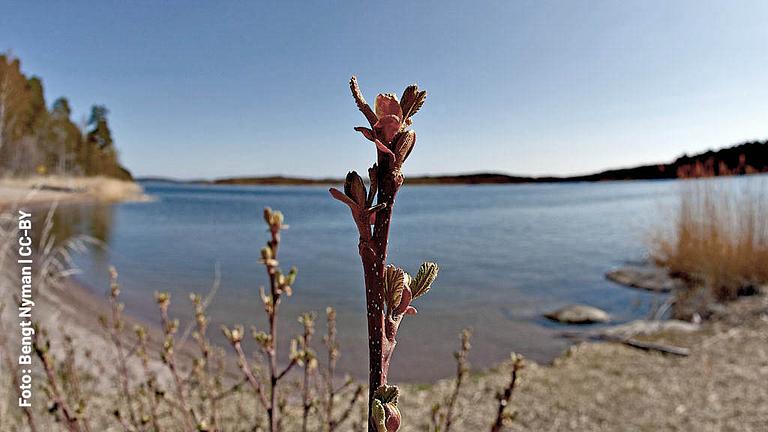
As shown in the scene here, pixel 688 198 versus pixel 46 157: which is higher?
pixel 46 157

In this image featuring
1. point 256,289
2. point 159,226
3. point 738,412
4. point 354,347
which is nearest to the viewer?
point 738,412

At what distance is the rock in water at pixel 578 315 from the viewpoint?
27.2ft

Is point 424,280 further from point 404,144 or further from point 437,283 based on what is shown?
point 437,283

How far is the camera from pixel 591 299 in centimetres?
989

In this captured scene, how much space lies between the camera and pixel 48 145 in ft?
135

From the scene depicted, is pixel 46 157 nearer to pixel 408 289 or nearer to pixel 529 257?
pixel 529 257

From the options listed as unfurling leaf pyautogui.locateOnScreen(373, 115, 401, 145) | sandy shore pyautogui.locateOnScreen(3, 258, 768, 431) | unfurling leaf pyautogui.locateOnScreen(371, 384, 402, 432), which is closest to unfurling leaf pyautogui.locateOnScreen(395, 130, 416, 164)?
unfurling leaf pyautogui.locateOnScreen(373, 115, 401, 145)

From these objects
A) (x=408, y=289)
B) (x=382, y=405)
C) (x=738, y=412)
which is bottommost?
(x=738, y=412)

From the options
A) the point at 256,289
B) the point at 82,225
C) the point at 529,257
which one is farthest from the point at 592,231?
the point at 82,225

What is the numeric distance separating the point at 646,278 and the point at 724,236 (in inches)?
102

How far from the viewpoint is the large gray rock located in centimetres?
988

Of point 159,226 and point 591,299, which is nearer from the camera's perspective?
point 591,299

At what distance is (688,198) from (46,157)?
4912 centimetres

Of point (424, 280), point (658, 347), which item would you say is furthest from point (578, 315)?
point (424, 280)
